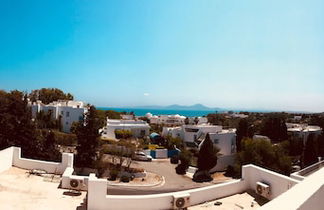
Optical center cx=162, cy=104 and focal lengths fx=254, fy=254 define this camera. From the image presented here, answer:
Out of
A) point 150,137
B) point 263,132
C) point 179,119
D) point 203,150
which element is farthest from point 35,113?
point 263,132

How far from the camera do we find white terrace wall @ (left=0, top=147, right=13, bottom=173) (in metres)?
9.16

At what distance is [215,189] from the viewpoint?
26.1ft

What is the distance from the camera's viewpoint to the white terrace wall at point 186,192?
646 centimetres

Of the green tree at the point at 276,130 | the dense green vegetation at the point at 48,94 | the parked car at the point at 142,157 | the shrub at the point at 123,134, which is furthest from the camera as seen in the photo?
the dense green vegetation at the point at 48,94

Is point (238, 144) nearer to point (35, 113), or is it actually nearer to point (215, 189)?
point (215, 189)

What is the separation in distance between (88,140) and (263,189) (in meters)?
19.3

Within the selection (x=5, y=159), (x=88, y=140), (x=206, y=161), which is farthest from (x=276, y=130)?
(x=5, y=159)

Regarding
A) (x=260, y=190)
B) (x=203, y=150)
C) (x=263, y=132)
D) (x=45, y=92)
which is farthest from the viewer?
(x=45, y=92)

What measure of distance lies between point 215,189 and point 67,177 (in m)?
4.67

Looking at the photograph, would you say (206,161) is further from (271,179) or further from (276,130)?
(276,130)

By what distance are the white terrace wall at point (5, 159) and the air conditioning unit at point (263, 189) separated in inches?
347

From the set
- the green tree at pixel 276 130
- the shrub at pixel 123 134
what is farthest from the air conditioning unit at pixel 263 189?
the green tree at pixel 276 130

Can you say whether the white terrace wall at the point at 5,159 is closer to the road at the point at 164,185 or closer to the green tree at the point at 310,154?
the road at the point at 164,185

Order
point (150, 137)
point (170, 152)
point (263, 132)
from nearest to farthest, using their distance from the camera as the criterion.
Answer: point (170, 152), point (150, 137), point (263, 132)
